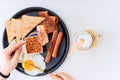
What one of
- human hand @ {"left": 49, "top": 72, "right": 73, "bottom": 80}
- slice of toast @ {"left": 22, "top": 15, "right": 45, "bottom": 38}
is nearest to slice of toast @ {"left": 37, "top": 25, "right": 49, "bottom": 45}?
slice of toast @ {"left": 22, "top": 15, "right": 45, "bottom": 38}

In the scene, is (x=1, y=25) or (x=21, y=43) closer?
(x=21, y=43)

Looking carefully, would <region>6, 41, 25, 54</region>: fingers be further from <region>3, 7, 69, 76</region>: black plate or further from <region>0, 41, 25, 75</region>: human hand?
<region>3, 7, 69, 76</region>: black plate

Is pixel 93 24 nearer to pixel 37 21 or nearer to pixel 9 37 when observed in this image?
pixel 37 21

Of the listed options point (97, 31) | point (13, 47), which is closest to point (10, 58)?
point (13, 47)

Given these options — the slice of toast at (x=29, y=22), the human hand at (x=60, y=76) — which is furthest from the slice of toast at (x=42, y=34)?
the human hand at (x=60, y=76)

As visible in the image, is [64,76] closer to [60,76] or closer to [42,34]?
[60,76]

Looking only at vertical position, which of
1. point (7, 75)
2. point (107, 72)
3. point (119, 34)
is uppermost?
point (119, 34)

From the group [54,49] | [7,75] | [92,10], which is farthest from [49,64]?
[92,10]
